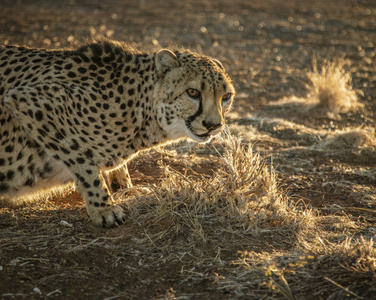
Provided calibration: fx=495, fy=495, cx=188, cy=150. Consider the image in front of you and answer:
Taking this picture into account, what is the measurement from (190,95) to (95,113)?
0.71 meters

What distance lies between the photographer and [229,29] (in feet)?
36.8

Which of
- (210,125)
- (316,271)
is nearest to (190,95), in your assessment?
(210,125)

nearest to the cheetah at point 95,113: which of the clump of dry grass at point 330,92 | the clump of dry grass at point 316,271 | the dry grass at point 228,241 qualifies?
the dry grass at point 228,241

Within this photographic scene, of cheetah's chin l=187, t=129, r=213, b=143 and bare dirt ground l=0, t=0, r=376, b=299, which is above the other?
cheetah's chin l=187, t=129, r=213, b=143

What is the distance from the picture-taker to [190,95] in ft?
11.8

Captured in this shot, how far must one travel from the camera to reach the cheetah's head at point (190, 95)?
3.55 metres

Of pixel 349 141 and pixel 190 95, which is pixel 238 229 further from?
pixel 349 141

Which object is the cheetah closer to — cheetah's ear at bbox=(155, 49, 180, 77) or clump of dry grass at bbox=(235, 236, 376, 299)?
cheetah's ear at bbox=(155, 49, 180, 77)

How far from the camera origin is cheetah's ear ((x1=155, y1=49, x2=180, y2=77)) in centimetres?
363

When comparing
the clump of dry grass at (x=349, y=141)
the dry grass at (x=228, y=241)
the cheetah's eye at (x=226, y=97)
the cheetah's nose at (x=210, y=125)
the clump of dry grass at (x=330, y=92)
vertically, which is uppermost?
the cheetah's eye at (x=226, y=97)

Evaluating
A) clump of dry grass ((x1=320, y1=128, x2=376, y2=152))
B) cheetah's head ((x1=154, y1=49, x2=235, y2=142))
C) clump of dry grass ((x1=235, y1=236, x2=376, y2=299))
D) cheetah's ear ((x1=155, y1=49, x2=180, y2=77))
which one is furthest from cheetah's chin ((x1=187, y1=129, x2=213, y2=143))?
clump of dry grass ((x1=320, y1=128, x2=376, y2=152))

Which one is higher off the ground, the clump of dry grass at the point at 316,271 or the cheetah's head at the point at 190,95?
the cheetah's head at the point at 190,95

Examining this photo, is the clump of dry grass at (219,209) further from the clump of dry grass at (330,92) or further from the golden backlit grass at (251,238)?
the clump of dry grass at (330,92)

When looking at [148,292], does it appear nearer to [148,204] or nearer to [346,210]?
[148,204]
